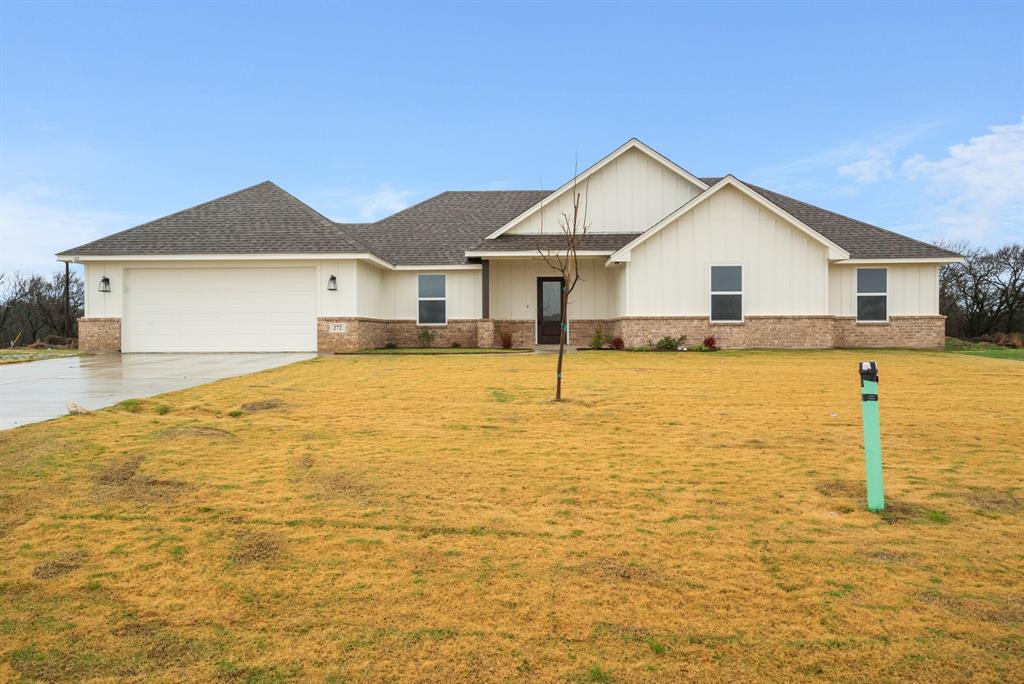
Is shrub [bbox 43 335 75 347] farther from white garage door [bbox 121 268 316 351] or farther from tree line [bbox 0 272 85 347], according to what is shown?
white garage door [bbox 121 268 316 351]

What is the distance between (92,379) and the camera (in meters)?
11.4

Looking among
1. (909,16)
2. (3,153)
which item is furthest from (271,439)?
(3,153)

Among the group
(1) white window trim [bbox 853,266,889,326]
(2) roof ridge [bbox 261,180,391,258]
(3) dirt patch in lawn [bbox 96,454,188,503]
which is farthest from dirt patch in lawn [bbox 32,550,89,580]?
(1) white window trim [bbox 853,266,889,326]

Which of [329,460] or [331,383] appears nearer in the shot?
[329,460]

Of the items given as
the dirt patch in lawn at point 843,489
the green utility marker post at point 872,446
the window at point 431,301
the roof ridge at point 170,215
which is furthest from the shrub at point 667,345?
the roof ridge at point 170,215

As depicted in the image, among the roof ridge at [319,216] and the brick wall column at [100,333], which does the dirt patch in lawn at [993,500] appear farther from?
the brick wall column at [100,333]

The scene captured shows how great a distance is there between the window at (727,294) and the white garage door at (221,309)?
13.3 m

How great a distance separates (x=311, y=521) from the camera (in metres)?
4.10

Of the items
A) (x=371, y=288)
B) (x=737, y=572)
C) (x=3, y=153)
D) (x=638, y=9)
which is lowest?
(x=737, y=572)

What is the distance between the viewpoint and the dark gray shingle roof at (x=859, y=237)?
68.1 feet

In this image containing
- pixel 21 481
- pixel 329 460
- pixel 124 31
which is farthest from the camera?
pixel 124 31

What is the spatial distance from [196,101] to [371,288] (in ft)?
37.8

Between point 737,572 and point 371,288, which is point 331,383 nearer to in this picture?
point 737,572

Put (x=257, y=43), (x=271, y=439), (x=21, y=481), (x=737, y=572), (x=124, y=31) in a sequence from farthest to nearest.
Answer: (x=257, y=43) → (x=124, y=31) → (x=271, y=439) → (x=21, y=481) → (x=737, y=572)
